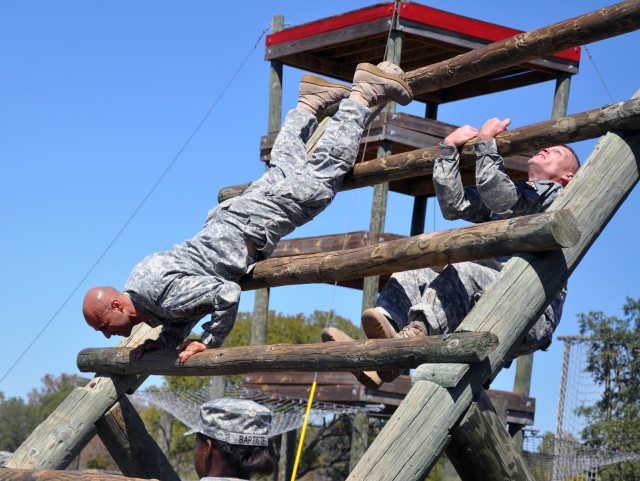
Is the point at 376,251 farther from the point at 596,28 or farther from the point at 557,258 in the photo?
the point at 596,28

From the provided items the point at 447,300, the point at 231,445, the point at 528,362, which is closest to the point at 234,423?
the point at 231,445

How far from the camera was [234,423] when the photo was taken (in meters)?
3.50

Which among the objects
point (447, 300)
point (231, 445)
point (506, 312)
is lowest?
point (231, 445)

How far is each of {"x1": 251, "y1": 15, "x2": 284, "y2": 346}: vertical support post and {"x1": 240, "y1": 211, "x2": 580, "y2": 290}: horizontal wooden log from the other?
9.76 meters

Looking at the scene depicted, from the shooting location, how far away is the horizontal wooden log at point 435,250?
3.36 metres

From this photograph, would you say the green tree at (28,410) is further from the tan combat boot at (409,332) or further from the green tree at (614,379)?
the tan combat boot at (409,332)

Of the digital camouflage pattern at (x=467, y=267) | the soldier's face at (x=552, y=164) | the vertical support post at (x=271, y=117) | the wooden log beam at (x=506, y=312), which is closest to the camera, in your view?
the wooden log beam at (x=506, y=312)

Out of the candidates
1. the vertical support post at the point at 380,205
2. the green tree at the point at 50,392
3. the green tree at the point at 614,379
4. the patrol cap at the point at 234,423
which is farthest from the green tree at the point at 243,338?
the patrol cap at the point at 234,423

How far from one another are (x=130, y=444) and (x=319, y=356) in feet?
5.84

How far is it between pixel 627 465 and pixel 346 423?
11959 millimetres

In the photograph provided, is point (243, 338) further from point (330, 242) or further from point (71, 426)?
point (71, 426)

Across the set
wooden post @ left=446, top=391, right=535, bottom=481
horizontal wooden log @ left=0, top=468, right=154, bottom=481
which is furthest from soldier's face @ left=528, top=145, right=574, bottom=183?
horizontal wooden log @ left=0, top=468, right=154, bottom=481

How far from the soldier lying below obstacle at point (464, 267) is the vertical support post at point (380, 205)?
785 centimetres

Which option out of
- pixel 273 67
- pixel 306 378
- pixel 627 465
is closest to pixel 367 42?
pixel 273 67
